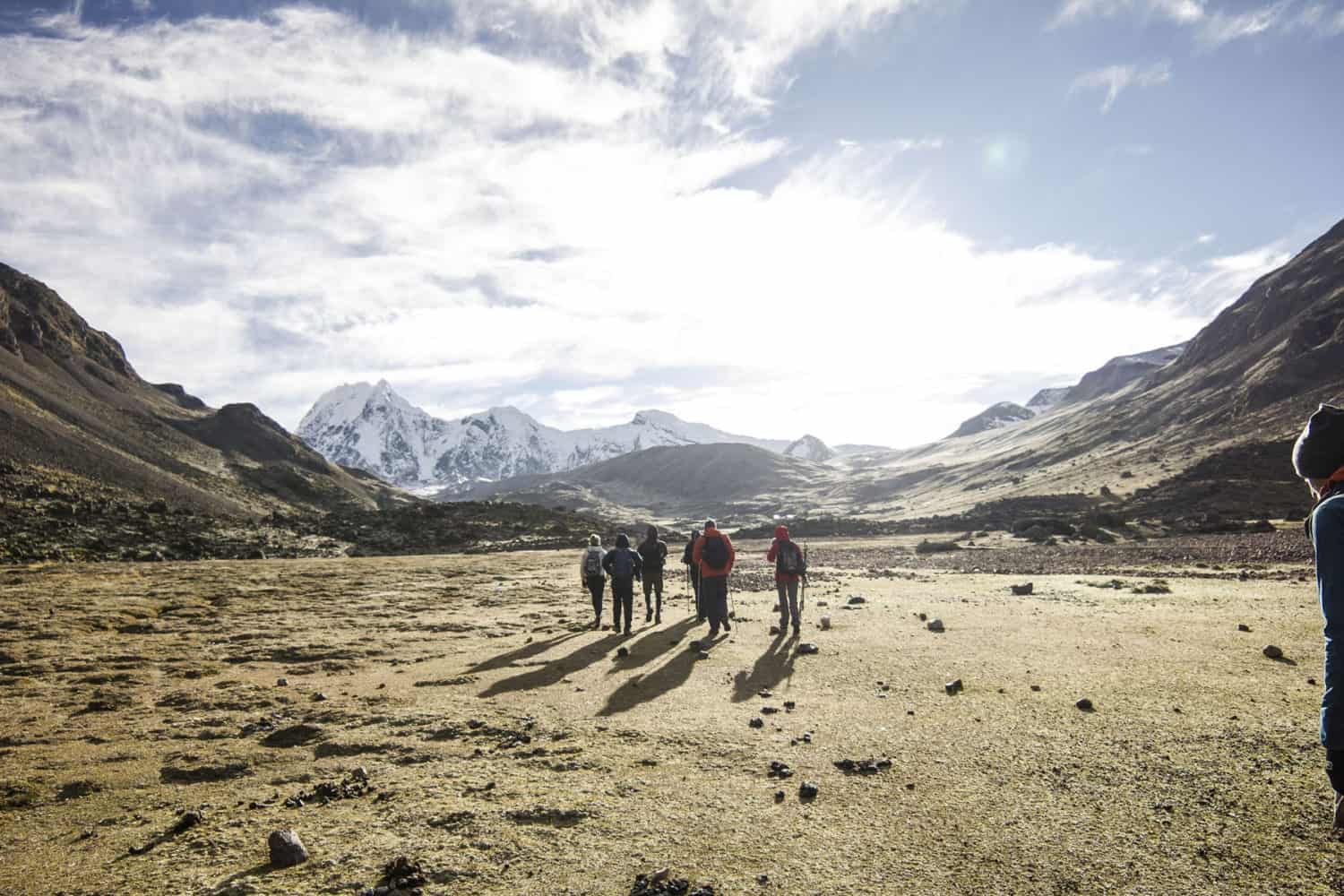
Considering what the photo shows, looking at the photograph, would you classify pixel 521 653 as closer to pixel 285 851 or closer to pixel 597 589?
pixel 597 589

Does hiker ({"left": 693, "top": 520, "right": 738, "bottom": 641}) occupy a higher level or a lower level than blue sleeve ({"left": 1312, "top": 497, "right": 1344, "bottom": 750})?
lower

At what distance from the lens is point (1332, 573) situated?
158 inches

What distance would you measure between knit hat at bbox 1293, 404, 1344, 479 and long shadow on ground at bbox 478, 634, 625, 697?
10.4 metres

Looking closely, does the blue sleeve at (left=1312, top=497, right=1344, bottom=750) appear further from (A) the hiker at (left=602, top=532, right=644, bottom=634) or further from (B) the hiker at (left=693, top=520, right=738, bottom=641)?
(A) the hiker at (left=602, top=532, right=644, bottom=634)

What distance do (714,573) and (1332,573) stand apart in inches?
487

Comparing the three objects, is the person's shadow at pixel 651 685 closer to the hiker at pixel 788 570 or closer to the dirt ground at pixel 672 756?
the dirt ground at pixel 672 756

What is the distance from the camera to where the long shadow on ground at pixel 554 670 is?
11102mm

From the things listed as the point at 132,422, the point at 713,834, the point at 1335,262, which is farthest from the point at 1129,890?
the point at 1335,262

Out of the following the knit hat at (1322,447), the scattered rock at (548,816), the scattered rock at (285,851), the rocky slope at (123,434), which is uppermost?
the rocky slope at (123,434)

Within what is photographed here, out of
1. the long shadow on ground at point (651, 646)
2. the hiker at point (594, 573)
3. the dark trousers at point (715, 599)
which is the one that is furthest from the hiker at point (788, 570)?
the hiker at point (594, 573)

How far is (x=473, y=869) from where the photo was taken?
529cm

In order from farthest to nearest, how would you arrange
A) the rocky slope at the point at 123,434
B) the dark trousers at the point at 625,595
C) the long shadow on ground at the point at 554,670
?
1. the rocky slope at the point at 123,434
2. the dark trousers at the point at 625,595
3. the long shadow on ground at the point at 554,670

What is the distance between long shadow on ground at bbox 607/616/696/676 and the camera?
12773mm

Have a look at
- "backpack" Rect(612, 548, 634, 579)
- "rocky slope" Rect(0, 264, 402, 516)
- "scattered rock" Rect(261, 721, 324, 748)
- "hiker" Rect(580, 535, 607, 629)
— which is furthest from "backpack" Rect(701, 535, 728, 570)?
"rocky slope" Rect(0, 264, 402, 516)
